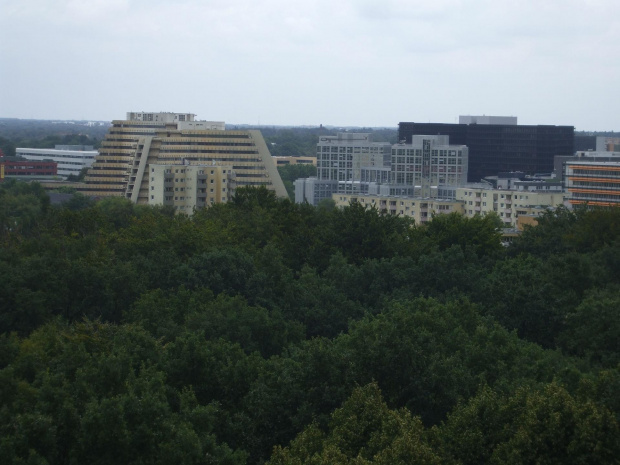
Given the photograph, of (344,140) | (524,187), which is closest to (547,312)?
(524,187)

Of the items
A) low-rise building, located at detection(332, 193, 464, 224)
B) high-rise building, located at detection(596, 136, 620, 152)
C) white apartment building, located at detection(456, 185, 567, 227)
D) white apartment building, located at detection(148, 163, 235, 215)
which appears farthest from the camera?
high-rise building, located at detection(596, 136, 620, 152)

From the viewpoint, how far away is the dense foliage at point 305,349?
94.7 ft

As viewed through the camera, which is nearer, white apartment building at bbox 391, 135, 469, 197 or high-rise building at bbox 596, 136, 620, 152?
white apartment building at bbox 391, 135, 469, 197

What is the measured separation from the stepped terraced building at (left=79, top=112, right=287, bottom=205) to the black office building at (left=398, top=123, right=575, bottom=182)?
44.5 m

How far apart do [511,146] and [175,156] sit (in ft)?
192

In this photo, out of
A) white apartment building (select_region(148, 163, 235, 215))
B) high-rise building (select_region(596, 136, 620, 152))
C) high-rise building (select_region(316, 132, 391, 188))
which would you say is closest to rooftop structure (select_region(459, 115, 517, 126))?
high-rise building (select_region(596, 136, 620, 152))

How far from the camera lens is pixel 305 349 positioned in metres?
38.2

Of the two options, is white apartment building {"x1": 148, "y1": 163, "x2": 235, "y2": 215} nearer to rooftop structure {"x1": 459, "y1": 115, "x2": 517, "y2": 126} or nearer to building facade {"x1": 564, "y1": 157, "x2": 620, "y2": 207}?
building facade {"x1": 564, "y1": 157, "x2": 620, "y2": 207}

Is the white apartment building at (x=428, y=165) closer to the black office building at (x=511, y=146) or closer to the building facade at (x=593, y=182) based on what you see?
the building facade at (x=593, y=182)

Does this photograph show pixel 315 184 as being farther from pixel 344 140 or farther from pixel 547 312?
pixel 547 312

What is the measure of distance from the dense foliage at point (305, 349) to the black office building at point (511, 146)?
98.7 meters

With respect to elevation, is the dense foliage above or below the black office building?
below

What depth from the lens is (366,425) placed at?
1173 inches

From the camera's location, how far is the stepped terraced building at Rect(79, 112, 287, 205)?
14188 centimetres
